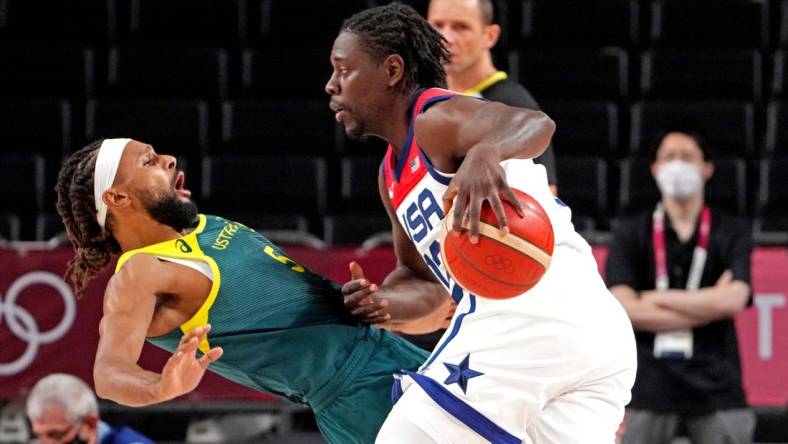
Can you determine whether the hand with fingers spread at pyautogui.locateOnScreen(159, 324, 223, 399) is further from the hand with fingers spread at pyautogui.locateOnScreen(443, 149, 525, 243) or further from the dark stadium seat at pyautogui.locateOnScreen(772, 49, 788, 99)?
the dark stadium seat at pyautogui.locateOnScreen(772, 49, 788, 99)

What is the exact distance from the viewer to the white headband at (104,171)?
383 centimetres

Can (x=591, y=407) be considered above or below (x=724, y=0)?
below

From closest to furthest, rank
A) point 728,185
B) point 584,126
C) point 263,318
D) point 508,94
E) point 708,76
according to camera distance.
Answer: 1. point 263,318
2. point 508,94
3. point 728,185
4. point 584,126
5. point 708,76

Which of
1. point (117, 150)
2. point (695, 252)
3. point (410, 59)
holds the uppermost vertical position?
point (410, 59)

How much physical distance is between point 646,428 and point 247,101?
430cm

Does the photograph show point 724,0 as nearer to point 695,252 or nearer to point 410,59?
point 695,252

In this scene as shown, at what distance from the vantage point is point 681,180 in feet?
19.5

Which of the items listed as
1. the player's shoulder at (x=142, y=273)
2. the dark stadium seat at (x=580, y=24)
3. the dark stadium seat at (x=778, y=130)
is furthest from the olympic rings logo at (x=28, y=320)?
the dark stadium seat at (x=778, y=130)

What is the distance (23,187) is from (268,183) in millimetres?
1628

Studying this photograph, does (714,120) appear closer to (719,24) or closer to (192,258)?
(719,24)

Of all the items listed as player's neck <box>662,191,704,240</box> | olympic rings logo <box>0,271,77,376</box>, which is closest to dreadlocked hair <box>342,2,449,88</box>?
player's neck <box>662,191,704,240</box>

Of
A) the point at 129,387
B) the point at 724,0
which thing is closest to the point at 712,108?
the point at 724,0

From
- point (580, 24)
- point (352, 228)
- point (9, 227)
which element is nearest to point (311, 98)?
point (352, 228)

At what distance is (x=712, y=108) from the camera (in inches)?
343
